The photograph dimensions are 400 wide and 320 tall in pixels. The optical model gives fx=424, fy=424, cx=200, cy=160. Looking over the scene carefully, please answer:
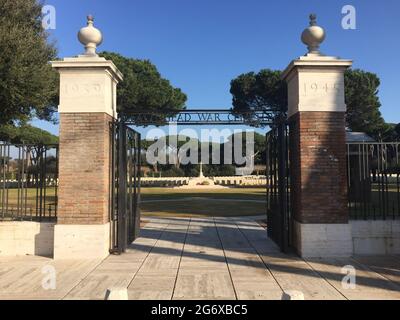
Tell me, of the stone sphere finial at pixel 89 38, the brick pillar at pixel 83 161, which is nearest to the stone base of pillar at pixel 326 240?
the brick pillar at pixel 83 161

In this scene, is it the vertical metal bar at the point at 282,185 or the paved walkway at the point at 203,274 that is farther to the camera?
the vertical metal bar at the point at 282,185

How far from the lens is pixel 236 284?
598cm

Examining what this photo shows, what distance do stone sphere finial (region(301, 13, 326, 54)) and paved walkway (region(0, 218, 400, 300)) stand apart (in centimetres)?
413

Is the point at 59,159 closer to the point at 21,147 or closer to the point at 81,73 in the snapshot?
the point at 21,147

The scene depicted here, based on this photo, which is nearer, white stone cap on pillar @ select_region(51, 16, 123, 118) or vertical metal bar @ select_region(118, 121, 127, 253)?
white stone cap on pillar @ select_region(51, 16, 123, 118)

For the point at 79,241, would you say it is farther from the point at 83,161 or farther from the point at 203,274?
the point at 203,274

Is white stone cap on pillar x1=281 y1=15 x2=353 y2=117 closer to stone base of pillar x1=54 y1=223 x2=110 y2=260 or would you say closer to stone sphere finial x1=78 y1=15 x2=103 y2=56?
stone sphere finial x1=78 y1=15 x2=103 y2=56

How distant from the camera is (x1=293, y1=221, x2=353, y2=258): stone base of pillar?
25.8ft

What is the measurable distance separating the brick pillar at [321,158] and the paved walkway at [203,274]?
0.47m

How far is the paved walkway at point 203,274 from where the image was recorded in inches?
219

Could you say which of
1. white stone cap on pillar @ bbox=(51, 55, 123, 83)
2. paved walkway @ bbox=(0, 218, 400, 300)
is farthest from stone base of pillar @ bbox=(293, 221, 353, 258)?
white stone cap on pillar @ bbox=(51, 55, 123, 83)

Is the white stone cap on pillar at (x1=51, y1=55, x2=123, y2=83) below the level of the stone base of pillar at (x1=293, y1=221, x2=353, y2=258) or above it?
above

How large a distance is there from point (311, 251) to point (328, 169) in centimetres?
157

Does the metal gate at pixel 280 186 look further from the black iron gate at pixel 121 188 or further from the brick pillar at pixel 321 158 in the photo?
the black iron gate at pixel 121 188
